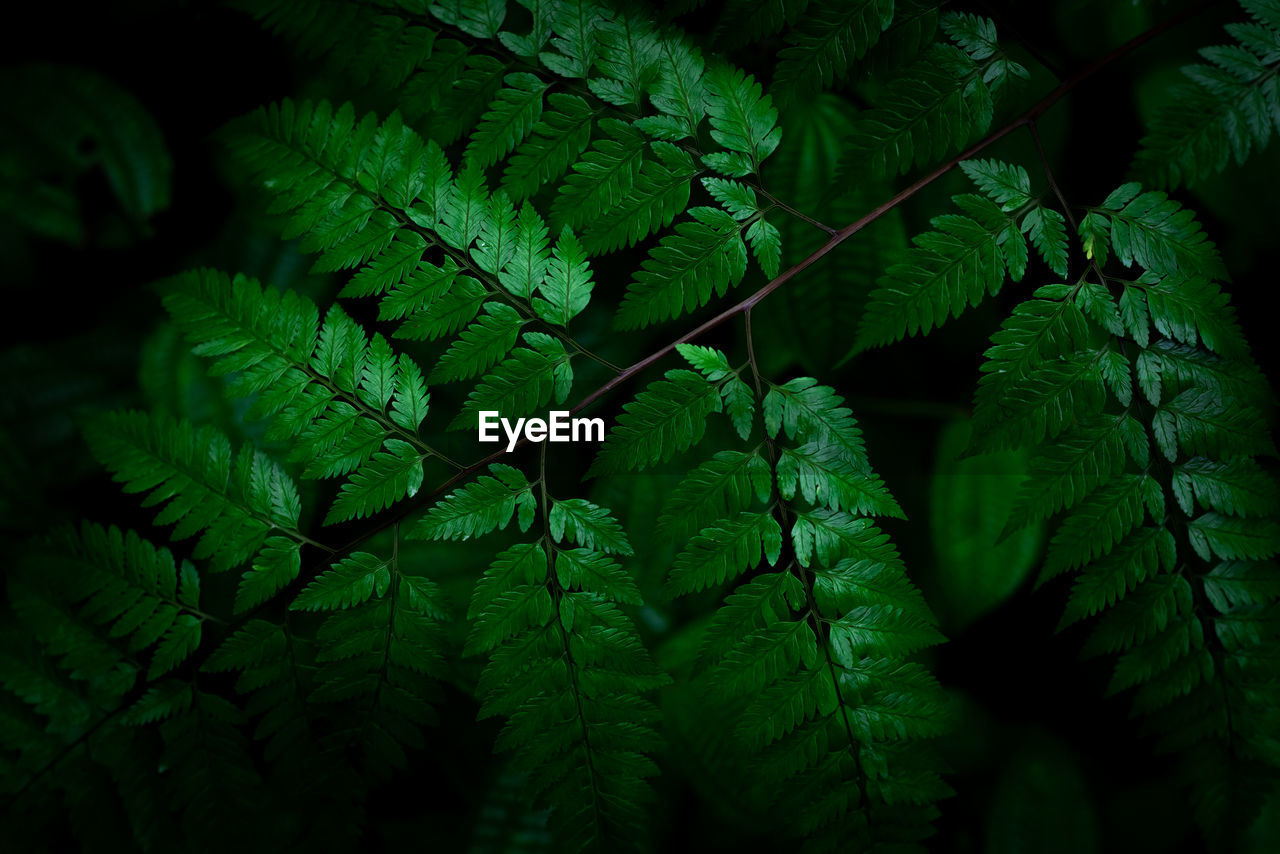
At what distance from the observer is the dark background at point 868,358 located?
4.34 feet

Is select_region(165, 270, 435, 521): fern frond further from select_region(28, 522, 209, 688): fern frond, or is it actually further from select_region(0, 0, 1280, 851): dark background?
select_region(0, 0, 1280, 851): dark background

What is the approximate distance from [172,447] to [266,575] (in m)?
0.23

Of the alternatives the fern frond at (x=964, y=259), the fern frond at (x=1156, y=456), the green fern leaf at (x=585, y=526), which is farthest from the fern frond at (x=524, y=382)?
the fern frond at (x=1156, y=456)

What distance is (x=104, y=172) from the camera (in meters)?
1.47

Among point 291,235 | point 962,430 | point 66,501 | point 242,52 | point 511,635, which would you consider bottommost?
point 511,635

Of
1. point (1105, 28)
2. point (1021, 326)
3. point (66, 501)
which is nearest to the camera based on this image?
point (1021, 326)

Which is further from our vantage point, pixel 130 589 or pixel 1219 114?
pixel 130 589

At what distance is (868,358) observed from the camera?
1404 millimetres

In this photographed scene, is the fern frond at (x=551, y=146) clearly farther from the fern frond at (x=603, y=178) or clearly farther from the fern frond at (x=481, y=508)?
the fern frond at (x=481, y=508)

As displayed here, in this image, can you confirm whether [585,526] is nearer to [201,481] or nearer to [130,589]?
[201,481]

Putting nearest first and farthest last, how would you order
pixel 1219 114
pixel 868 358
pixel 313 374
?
1. pixel 1219 114
2. pixel 313 374
3. pixel 868 358

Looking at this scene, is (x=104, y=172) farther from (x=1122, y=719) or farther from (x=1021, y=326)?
(x=1122, y=719)

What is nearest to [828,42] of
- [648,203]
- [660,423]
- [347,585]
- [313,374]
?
[648,203]

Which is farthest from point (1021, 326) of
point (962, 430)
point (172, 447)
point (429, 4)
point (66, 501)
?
point (66, 501)
